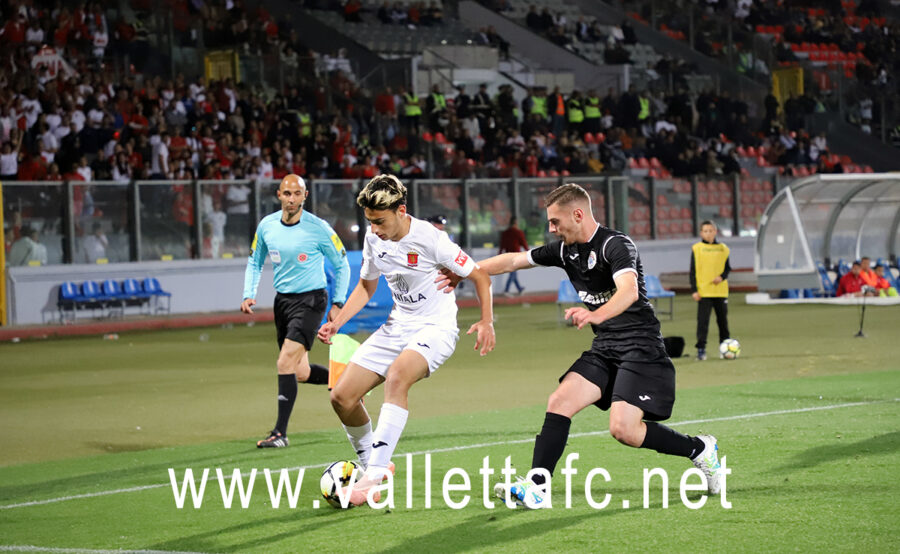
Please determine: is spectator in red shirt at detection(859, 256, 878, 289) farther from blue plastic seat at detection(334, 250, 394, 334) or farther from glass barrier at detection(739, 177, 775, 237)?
glass barrier at detection(739, 177, 775, 237)

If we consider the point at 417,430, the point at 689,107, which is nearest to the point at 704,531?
the point at 417,430

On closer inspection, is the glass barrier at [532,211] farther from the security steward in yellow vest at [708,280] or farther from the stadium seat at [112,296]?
the security steward in yellow vest at [708,280]

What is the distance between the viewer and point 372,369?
8.53 m

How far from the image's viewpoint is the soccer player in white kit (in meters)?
8.26

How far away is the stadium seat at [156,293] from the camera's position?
28.9 meters

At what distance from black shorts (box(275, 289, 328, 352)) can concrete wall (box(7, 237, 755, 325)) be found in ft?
56.8

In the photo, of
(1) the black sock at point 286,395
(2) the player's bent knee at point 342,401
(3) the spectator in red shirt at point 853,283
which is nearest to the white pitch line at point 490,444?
(1) the black sock at point 286,395

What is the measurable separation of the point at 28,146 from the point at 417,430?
19659mm

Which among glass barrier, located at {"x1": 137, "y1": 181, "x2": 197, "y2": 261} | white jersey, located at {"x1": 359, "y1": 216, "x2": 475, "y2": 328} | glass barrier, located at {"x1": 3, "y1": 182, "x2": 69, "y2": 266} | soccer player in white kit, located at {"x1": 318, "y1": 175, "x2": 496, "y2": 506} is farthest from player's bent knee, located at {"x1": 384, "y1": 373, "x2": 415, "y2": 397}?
glass barrier, located at {"x1": 137, "y1": 181, "x2": 197, "y2": 261}

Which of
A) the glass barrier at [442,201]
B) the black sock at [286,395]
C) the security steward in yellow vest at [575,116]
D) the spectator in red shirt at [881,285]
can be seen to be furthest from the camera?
the security steward in yellow vest at [575,116]

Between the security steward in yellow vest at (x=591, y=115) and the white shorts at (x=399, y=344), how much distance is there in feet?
108

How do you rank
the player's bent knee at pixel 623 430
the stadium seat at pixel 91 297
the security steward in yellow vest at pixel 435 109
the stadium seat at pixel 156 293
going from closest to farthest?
1. the player's bent knee at pixel 623 430
2. the stadium seat at pixel 91 297
3. the stadium seat at pixel 156 293
4. the security steward in yellow vest at pixel 435 109

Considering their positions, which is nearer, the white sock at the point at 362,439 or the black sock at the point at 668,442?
the black sock at the point at 668,442

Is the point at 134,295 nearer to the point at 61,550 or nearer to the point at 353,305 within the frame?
the point at 353,305
